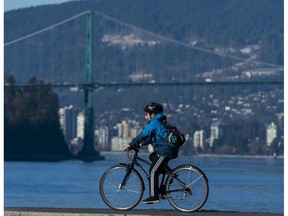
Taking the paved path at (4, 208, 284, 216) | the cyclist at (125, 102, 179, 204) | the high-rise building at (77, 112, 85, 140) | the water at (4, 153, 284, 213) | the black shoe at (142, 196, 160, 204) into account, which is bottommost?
the water at (4, 153, 284, 213)

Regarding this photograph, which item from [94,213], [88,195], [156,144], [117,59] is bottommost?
[88,195]

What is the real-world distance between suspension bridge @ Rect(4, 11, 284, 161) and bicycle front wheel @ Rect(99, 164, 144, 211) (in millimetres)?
73794

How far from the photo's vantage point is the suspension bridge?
96.9m

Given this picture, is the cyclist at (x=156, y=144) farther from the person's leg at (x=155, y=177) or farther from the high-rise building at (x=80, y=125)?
the high-rise building at (x=80, y=125)

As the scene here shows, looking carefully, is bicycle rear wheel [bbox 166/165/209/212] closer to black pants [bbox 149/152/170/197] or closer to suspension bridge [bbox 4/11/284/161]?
black pants [bbox 149/152/170/197]

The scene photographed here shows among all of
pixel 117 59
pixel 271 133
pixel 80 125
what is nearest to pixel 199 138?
pixel 271 133

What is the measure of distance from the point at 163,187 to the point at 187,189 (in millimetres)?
199

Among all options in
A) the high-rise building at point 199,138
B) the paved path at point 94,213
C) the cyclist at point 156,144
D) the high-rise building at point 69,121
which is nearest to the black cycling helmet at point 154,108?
the cyclist at point 156,144

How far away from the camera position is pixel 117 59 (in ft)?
420

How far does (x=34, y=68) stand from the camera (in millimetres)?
123438

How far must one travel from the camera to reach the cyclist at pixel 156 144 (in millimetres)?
9805

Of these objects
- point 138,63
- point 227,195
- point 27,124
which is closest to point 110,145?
point 27,124

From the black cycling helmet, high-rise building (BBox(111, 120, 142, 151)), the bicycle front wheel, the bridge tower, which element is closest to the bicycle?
the bicycle front wheel

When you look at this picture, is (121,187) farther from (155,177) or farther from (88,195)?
(88,195)
